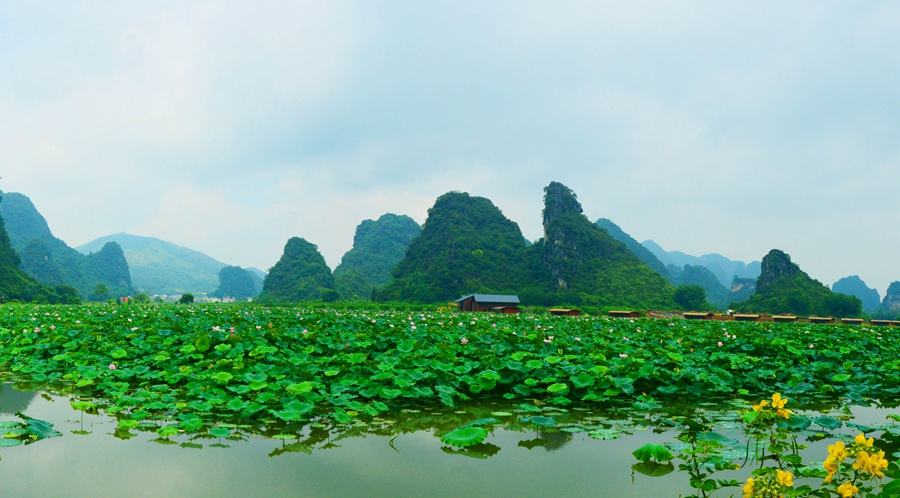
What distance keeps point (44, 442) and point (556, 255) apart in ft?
175

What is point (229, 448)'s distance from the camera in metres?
3.33

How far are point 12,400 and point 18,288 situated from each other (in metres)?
44.8

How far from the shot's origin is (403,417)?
4254 mm

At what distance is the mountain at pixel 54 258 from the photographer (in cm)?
6512

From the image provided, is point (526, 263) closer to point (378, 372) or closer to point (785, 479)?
point (378, 372)

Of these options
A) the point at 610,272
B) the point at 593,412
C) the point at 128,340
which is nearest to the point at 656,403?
the point at 593,412

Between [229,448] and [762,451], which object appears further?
[229,448]

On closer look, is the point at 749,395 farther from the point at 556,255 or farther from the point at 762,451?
the point at 556,255

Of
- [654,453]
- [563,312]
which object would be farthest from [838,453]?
[563,312]

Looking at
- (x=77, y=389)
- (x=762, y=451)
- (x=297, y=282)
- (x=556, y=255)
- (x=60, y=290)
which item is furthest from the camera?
(x=297, y=282)

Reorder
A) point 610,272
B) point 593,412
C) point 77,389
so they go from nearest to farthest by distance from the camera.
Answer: point 593,412 → point 77,389 → point 610,272

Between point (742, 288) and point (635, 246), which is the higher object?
point (635, 246)

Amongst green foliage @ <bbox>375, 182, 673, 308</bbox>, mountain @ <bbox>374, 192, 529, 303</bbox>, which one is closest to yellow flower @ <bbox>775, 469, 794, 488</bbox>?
green foliage @ <bbox>375, 182, 673, 308</bbox>

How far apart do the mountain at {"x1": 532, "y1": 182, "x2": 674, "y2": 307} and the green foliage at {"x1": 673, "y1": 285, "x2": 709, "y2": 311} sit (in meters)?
1.58
